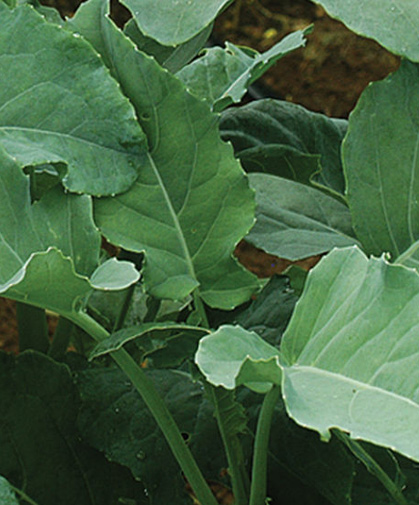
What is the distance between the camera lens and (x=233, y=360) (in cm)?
41

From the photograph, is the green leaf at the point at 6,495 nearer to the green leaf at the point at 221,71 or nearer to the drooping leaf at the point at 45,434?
the drooping leaf at the point at 45,434

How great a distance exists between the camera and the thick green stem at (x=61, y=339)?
72 centimetres

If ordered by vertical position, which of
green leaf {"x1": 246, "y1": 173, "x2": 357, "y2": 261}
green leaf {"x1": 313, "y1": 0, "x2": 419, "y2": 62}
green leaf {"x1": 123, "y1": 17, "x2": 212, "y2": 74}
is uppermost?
green leaf {"x1": 313, "y1": 0, "x2": 419, "y2": 62}

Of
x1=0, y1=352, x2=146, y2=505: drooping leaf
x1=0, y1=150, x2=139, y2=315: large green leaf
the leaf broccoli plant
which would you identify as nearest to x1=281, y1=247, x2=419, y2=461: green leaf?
the leaf broccoli plant

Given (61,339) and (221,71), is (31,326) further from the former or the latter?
(221,71)

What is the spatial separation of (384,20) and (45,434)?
15.3 inches

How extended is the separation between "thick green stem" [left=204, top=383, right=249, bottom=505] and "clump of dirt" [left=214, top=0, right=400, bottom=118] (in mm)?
1074

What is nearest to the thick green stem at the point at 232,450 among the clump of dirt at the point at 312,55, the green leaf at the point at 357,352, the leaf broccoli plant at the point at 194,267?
the leaf broccoli plant at the point at 194,267

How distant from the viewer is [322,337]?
0.45 m

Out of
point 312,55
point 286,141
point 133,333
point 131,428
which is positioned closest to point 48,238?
point 133,333

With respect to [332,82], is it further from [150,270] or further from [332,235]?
[150,270]

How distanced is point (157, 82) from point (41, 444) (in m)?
0.29

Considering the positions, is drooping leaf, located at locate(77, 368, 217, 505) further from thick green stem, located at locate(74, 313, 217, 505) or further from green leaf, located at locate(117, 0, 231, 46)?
green leaf, located at locate(117, 0, 231, 46)

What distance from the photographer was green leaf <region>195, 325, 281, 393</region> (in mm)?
392
